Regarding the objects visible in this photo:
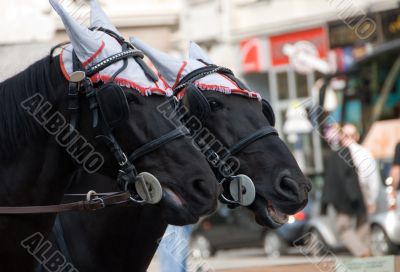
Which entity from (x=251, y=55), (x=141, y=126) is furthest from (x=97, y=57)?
Result: (x=251, y=55)

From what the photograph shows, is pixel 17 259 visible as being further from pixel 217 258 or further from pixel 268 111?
pixel 217 258

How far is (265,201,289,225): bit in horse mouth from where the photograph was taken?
579 centimetres

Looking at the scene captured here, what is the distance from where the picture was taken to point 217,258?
19.9m

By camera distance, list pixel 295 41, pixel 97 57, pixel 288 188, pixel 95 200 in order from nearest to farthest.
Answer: pixel 97 57
pixel 95 200
pixel 288 188
pixel 295 41

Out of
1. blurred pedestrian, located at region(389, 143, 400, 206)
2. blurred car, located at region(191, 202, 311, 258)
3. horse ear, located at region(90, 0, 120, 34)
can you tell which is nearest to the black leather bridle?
horse ear, located at region(90, 0, 120, 34)

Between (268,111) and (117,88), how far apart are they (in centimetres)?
173

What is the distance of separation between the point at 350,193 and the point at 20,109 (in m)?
8.71

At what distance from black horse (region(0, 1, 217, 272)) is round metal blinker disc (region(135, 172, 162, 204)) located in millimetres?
35

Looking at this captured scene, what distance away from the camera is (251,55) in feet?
102

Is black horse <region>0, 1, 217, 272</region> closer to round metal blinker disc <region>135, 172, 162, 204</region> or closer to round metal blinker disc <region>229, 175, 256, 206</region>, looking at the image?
round metal blinker disc <region>135, 172, 162, 204</region>

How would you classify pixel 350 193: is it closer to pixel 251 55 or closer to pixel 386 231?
pixel 386 231

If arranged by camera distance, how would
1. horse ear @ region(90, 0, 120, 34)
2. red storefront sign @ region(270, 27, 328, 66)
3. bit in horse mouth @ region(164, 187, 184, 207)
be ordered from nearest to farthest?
1. bit in horse mouth @ region(164, 187, 184, 207)
2. horse ear @ region(90, 0, 120, 34)
3. red storefront sign @ region(270, 27, 328, 66)

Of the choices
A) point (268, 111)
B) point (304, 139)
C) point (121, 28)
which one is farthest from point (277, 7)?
point (268, 111)

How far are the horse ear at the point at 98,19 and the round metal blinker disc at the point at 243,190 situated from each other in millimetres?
1156
